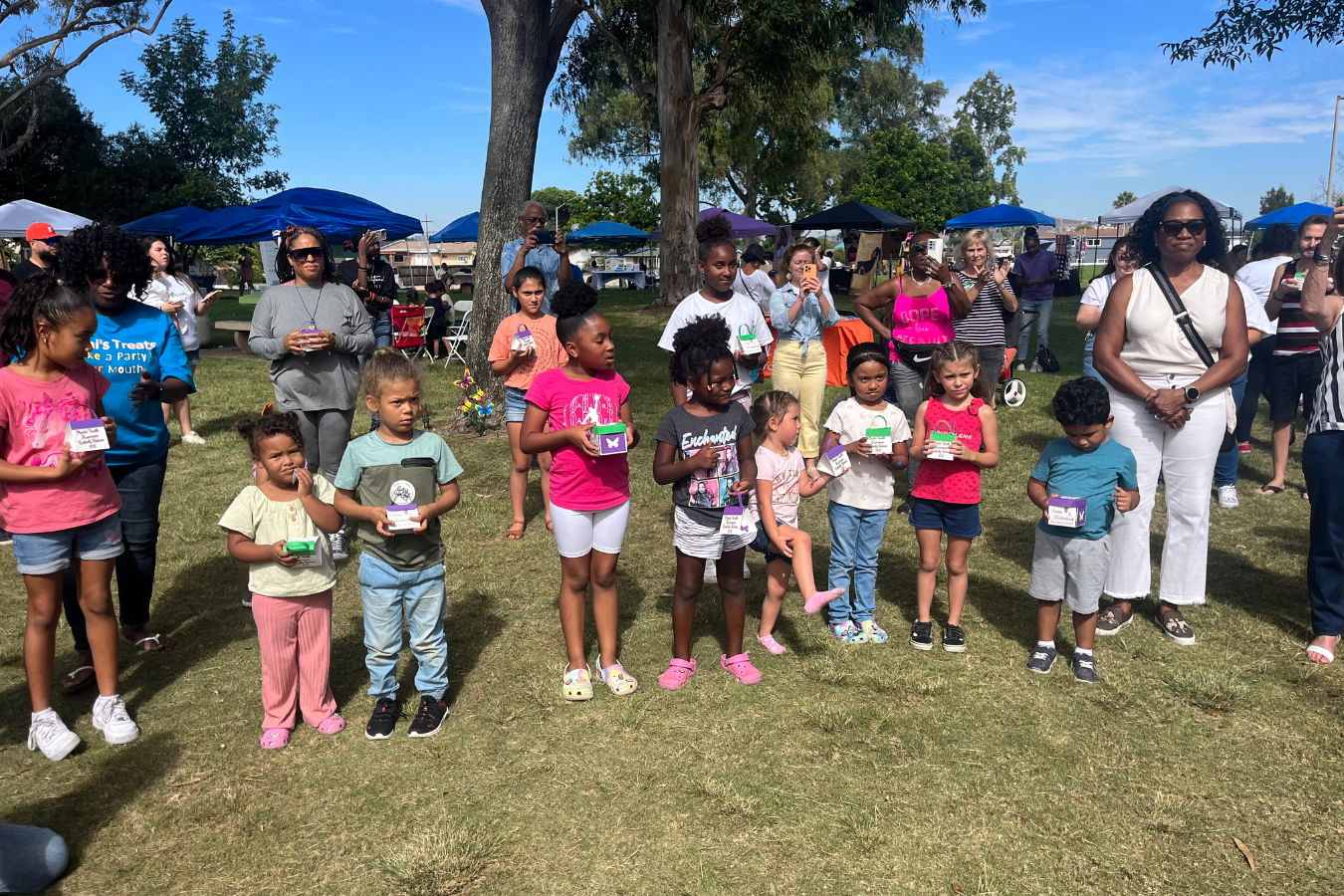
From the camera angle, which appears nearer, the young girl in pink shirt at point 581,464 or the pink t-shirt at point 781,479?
the young girl in pink shirt at point 581,464

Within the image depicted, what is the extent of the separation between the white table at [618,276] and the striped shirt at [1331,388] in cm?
3155

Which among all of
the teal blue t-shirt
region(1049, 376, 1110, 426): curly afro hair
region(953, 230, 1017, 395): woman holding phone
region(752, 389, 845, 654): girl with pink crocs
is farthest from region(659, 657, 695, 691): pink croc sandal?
region(953, 230, 1017, 395): woman holding phone

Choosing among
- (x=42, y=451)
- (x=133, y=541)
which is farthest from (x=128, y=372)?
(x=133, y=541)

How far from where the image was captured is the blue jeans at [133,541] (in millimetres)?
4320

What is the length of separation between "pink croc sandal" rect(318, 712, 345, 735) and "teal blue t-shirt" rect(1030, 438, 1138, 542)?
343cm

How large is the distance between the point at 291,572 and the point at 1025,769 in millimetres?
3120

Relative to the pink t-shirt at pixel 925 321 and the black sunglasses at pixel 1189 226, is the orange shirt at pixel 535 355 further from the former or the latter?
the black sunglasses at pixel 1189 226

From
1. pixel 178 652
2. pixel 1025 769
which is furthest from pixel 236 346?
pixel 1025 769

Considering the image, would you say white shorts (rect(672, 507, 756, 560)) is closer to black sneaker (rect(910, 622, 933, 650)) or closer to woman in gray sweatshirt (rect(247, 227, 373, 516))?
black sneaker (rect(910, 622, 933, 650))

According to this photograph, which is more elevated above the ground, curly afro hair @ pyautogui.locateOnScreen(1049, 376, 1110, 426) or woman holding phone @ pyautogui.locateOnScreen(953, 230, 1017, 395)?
woman holding phone @ pyautogui.locateOnScreen(953, 230, 1017, 395)

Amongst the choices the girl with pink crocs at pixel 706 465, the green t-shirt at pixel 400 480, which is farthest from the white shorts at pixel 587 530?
the green t-shirt at pixel 400 480

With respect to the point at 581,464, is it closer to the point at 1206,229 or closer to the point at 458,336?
the point at 1206,229

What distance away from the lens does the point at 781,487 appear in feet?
14.7

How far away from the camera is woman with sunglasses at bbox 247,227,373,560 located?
521 centimetres
